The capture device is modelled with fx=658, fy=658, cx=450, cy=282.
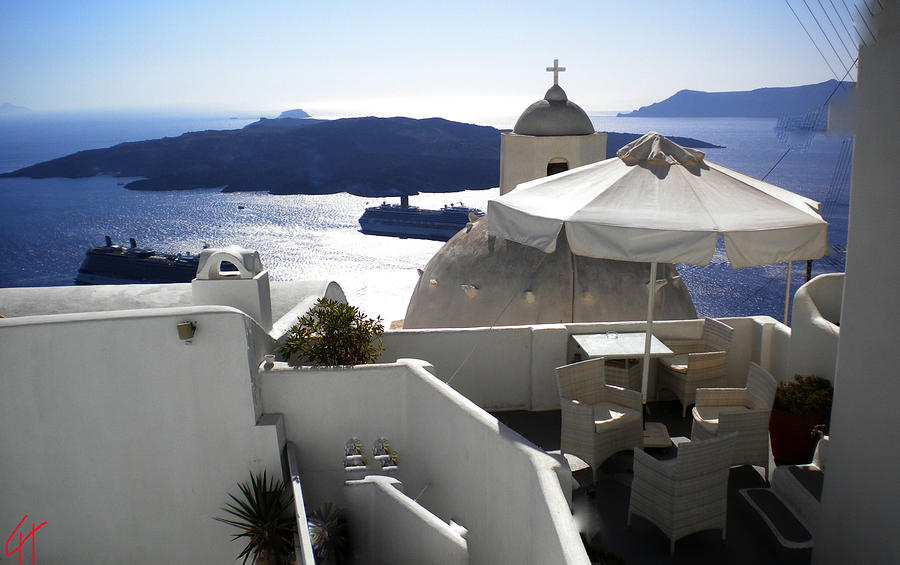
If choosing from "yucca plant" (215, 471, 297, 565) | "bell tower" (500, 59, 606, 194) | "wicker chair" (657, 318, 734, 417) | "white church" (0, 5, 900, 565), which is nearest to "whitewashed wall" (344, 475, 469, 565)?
"white church" (0, 5, 900, 565)

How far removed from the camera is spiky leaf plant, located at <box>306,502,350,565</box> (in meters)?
5.84

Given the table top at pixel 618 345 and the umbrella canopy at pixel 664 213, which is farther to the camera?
the table top at pixel 618 345

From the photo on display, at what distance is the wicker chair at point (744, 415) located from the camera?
17.2 feet

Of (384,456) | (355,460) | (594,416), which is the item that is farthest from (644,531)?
(355,460)

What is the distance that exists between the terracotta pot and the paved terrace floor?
11.5 inches

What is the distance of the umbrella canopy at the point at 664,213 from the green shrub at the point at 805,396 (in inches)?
47.0

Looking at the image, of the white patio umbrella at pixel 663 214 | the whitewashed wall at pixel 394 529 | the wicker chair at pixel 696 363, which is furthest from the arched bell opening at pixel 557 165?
the whitewashed wall at pixel 394 529

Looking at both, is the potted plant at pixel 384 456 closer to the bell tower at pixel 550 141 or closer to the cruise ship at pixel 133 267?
the bell tower at pixel 550 141

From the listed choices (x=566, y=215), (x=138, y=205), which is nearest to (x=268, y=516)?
(x=566, y=215)

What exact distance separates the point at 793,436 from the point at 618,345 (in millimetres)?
2002

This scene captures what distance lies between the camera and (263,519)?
246 inches

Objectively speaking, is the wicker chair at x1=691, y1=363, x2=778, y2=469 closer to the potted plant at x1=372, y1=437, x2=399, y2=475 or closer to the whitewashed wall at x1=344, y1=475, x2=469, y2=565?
the whitewashed wall at x1=344, y1=475, x2=469, y2=565

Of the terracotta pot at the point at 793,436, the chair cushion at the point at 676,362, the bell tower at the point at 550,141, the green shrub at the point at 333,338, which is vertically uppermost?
the bell tower at the point at 550,141
